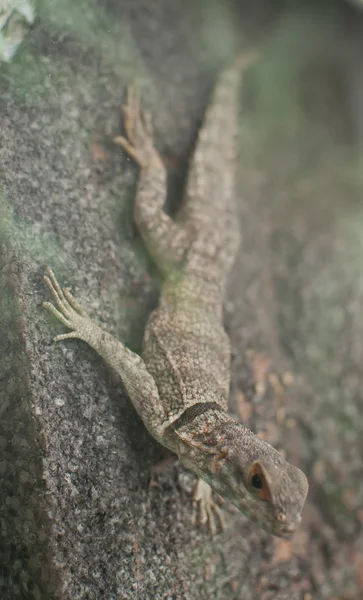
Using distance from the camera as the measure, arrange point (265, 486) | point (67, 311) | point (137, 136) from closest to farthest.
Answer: point (265, 486) → point (67, 311) → point (137, 136)

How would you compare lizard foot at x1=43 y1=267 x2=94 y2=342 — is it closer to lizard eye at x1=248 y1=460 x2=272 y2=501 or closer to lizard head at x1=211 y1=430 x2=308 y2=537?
lizard head at x1=211 y1=430 x2=308 y2=537

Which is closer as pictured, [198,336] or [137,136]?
[198,336]

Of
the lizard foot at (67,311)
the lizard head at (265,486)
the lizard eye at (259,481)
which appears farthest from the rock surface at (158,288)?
the lizard eye at (259,481)

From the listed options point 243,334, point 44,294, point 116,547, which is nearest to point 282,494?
point 116,547

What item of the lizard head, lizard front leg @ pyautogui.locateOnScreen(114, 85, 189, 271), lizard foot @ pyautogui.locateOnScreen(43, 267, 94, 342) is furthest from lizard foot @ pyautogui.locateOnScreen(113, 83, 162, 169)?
the lizard head

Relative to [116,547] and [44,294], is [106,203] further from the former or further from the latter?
[116,547]

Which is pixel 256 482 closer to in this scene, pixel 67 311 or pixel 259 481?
pixel 259 481

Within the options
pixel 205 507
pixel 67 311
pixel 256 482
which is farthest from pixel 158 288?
pixel 256 482
